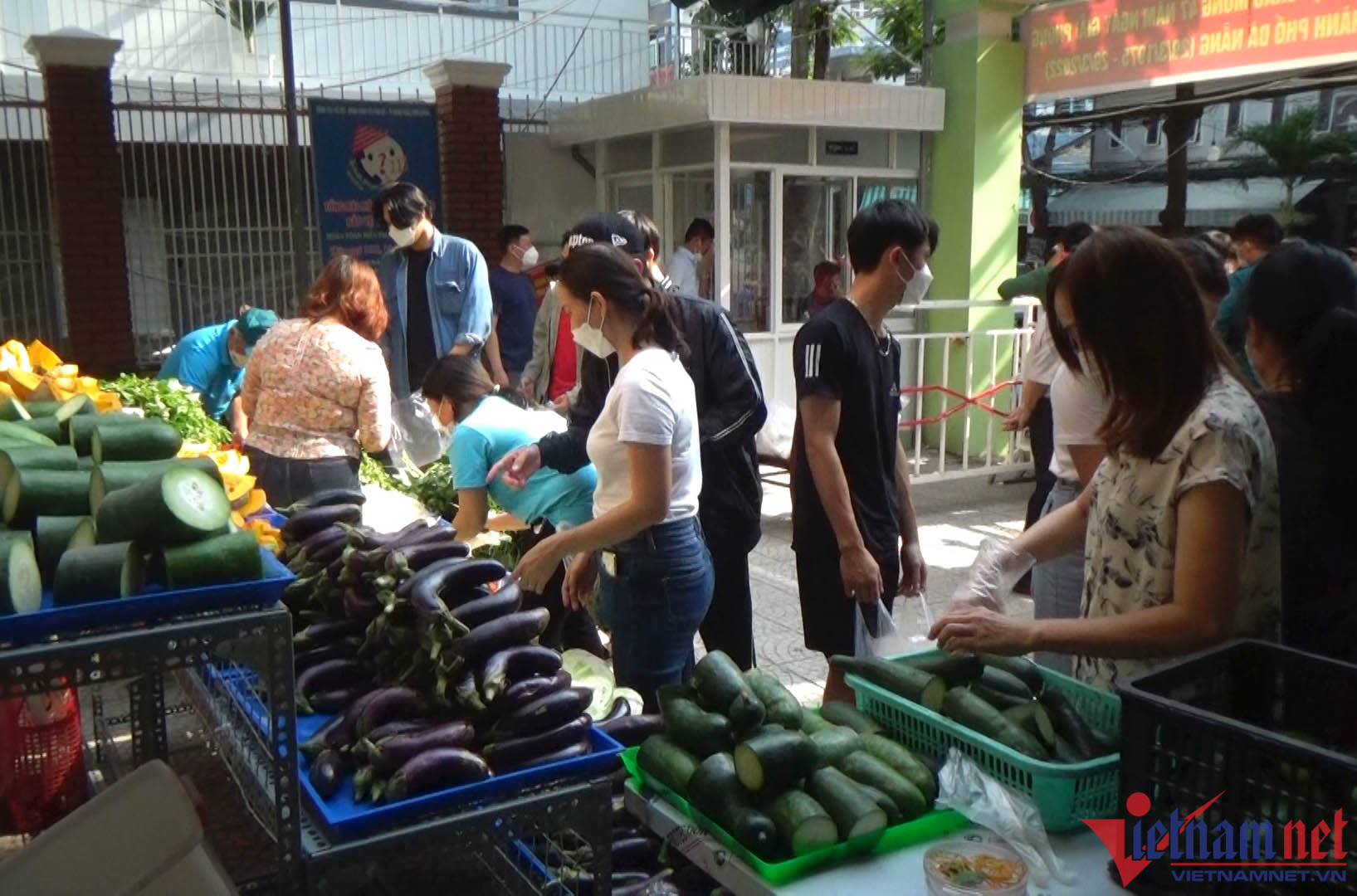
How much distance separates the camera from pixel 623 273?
3.04m

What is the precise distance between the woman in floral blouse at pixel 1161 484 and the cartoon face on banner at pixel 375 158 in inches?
342

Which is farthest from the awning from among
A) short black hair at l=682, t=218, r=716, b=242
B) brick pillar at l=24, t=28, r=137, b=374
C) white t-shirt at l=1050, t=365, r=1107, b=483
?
white t-shirt at l=1050, t=365, r=1107, b=483

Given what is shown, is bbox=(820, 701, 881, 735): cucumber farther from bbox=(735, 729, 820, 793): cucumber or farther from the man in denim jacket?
the man in denim jacket

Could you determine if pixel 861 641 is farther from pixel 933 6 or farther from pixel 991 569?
pixel 933 6

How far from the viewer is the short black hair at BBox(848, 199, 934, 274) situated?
336cm

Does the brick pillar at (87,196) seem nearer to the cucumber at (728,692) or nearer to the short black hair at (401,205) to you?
the short black hair at (401,205)

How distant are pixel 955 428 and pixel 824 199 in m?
2.33

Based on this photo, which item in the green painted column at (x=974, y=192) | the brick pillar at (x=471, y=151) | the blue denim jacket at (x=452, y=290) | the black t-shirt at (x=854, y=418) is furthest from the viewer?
the brick pillar at (x=471, y=151)

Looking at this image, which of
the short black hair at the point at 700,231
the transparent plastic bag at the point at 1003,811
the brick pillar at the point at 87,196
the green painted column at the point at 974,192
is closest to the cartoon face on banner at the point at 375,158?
the brick pillar at the point at 87,196

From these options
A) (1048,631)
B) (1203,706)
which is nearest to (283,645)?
(1048,631)

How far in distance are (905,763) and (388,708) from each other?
99cm

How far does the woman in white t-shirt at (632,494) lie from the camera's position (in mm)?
2920

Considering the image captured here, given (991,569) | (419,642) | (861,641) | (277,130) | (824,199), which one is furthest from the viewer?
(277,130)

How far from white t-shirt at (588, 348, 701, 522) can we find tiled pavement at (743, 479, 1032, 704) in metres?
1.06
